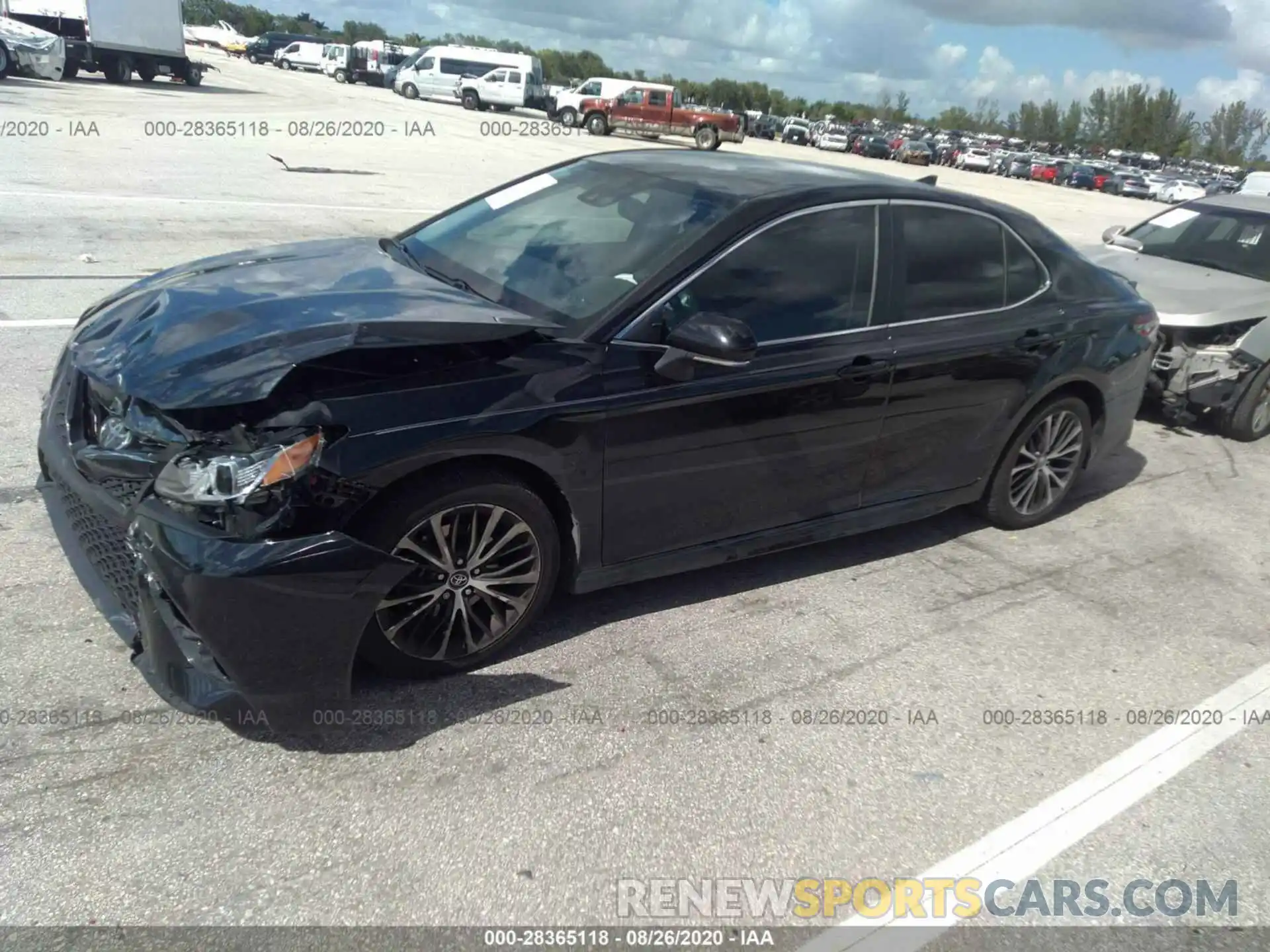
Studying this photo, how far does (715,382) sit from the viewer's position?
12.5 feet

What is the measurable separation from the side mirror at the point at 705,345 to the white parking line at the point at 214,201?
1008 centimetres

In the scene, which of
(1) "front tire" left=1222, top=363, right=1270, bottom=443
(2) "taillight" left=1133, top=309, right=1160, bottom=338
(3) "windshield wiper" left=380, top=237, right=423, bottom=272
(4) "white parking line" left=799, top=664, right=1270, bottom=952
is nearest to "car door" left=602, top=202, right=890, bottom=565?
(3) "windshield wiper" left=380, top=237, right=423, bottom=272

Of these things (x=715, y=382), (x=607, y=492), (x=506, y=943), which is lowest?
(x=506, y=943)

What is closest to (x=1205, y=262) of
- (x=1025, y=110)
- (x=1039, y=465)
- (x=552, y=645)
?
(x=1039, y=465)

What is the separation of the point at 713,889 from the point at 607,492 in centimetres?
141

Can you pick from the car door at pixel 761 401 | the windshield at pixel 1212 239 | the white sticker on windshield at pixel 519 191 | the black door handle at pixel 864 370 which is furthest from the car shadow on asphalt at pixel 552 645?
the windshield at pixel 1212 239

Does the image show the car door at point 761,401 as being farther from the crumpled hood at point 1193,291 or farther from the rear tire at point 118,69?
the rear tire at point 118,69

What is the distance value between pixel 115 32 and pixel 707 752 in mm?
35582

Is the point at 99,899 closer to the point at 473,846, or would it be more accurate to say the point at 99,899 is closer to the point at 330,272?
the point at 473,846

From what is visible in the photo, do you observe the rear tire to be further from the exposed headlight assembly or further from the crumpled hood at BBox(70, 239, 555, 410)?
the exposed headlight assembly

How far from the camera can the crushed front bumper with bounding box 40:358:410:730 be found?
2.76m

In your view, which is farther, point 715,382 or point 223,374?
point 715,382

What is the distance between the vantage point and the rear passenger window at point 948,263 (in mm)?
4453

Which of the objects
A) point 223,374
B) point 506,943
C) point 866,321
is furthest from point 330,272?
point 506,943
